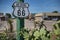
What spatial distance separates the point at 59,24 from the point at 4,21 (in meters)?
2.63

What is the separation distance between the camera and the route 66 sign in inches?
92.7

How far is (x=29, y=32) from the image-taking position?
66.1 inches

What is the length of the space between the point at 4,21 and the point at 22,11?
1564 mm

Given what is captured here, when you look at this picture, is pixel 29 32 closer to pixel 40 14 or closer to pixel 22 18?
pixel 22 18

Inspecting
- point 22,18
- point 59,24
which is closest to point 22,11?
point 22,18

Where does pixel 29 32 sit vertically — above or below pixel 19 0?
below

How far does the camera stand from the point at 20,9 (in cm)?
239

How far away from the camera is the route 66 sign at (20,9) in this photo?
7.73 feet

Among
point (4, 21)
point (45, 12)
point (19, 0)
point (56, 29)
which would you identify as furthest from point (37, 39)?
point (4, 21)

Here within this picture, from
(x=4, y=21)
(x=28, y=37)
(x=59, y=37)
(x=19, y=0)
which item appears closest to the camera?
(x=59, y=37)

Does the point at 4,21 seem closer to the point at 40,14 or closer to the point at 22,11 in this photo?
the point at 40,14

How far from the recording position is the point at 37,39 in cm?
151

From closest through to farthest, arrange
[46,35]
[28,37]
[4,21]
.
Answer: [46,35] → [28,37] → [4,21]

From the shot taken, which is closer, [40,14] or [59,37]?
[59,37]
